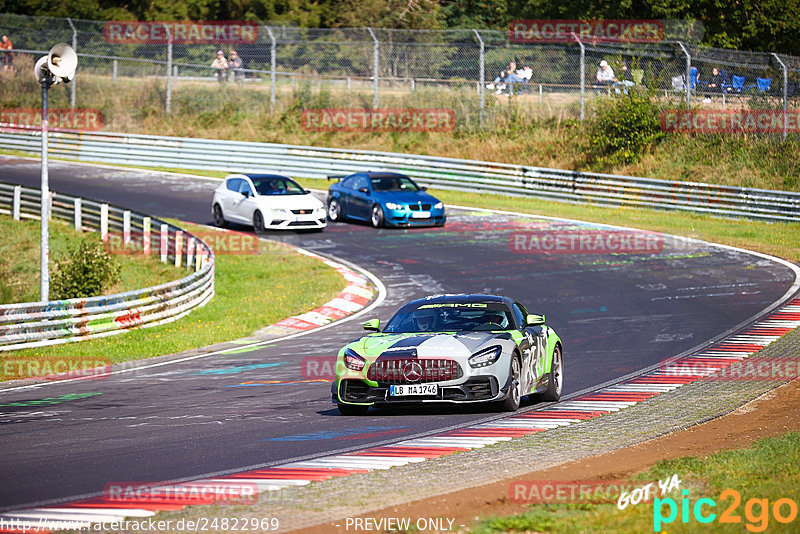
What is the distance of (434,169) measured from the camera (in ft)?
121

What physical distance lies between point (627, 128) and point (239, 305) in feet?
61.6

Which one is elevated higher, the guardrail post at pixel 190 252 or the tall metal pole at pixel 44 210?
the tall metal pole at pixel 44 210

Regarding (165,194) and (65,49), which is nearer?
(65,49)

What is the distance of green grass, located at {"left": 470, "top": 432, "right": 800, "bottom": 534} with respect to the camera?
21.1 feet

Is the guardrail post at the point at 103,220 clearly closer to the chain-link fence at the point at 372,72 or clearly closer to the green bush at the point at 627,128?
the chain-link fence at the point at 372,72

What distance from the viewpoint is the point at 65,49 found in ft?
56.8

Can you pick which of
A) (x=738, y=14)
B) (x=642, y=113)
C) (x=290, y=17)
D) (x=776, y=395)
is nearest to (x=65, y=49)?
(x=776, y=395)

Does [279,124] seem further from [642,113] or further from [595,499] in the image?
[595,499]

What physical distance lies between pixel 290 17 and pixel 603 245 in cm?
3719

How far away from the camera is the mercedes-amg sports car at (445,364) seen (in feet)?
35.9

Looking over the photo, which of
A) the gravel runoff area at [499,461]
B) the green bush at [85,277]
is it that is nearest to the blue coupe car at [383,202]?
the green bush at [85,277]
